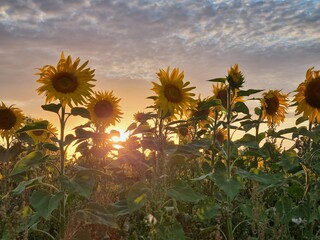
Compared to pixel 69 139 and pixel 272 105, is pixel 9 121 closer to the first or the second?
pixel 69 139

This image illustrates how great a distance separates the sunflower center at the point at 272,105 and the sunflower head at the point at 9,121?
135 inches

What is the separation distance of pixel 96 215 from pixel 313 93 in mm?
2929

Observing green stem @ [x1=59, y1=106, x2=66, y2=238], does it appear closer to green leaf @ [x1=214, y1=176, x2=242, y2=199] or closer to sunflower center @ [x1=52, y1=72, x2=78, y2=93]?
sunflower center @ [x1=52, y1=72, x2=78, y2=93]

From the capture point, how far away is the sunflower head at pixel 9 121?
6707 millimetres

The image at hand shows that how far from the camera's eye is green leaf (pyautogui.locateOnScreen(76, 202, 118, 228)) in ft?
12.7

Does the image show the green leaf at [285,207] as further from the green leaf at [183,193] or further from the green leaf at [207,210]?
the green leaf at [183,193]

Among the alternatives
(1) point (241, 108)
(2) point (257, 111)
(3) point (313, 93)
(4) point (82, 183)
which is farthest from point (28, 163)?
(2) point (257, 111)

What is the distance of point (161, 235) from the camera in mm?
3486

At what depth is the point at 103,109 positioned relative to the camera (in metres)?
6.51

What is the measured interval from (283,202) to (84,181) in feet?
6.36

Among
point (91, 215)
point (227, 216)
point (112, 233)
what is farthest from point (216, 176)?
point (112, 233)

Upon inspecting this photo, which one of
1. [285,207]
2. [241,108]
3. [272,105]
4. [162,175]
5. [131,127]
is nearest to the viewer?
[162,175]

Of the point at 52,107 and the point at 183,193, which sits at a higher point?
the point at 52,107

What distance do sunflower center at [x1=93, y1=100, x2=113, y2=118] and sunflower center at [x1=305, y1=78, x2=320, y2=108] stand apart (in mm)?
2577
